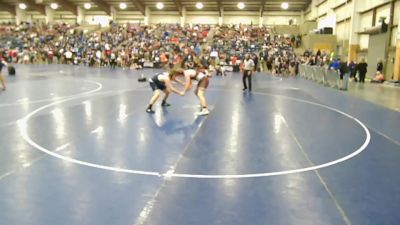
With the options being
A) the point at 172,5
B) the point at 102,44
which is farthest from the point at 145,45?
the point at 172,5

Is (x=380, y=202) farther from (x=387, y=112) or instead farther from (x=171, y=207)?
(x=387, y=112)

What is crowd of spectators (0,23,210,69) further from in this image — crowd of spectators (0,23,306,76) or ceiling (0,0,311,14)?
ceiling (0,0,311,14)

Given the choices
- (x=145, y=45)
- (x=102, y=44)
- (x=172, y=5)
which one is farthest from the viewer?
(x=172, y=5)

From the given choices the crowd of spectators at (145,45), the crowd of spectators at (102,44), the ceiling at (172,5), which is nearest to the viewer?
the crowd of spectators at (145,45)

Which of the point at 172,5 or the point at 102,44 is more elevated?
the point at 172,5

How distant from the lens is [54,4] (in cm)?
4697

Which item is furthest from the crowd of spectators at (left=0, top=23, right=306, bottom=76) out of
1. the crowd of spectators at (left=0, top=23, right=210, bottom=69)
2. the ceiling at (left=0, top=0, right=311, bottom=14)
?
the ceiling at (left=0, top=0, right=311, bottom=14)

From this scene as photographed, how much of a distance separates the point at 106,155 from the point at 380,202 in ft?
13.6

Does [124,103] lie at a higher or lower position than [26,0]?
lower

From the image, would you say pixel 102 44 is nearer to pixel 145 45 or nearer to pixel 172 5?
pixel 145 45

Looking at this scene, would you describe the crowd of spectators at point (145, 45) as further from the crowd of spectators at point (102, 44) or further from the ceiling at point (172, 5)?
the ceiling at point (172, 5)

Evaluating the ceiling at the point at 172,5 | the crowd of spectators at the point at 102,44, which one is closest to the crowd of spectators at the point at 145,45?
the crowd of spectators at the point at 102,44

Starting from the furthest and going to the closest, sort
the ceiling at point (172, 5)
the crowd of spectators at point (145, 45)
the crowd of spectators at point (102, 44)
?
the ceiling at point (172, 5), the crowd of spectators at point (102, 44), the crowd of spectators at point (145, 45)

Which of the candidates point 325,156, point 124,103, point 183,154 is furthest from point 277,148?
point 124,103
